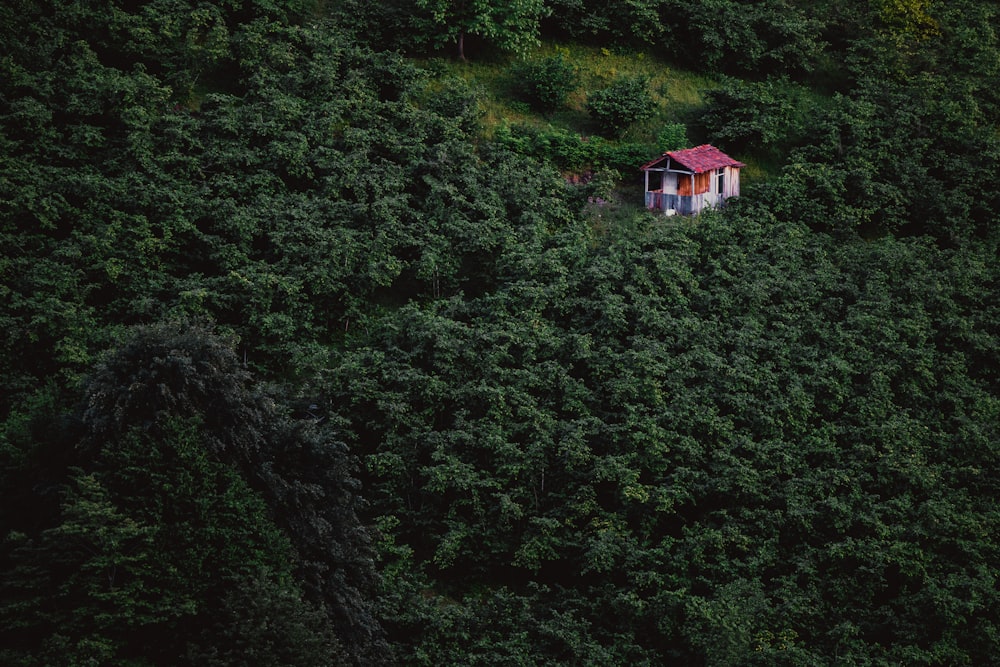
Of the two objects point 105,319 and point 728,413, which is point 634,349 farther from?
point 105,319

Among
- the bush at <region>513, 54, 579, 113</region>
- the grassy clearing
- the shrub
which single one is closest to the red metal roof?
the shrub

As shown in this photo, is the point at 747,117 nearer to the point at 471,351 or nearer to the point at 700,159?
the point at 700,159

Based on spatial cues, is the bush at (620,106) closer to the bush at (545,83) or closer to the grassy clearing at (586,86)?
the grassy clearing at (586,86)

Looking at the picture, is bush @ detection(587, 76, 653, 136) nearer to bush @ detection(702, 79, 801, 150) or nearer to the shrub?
the shrub

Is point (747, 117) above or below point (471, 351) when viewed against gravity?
above

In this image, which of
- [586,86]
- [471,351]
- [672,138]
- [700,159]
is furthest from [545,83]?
[471,351]

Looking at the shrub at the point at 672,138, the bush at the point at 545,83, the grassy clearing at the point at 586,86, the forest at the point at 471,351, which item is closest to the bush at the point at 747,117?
the forest at the point at 471,351
